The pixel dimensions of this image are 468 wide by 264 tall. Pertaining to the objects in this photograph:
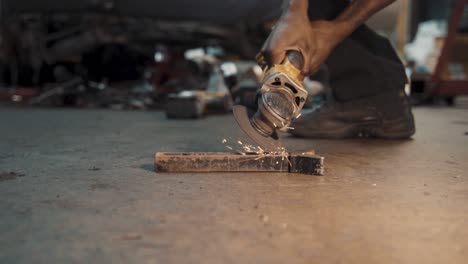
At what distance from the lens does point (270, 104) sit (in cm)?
109

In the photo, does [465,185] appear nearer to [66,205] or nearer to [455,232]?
[455,232]

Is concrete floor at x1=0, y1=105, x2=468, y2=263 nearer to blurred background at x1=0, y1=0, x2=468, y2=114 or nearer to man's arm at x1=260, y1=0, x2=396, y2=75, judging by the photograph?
man's arm at x1=260, y1=0, x2=396, y2=75

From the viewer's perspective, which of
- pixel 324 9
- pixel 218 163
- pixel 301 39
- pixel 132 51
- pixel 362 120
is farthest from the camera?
pixel 132 51

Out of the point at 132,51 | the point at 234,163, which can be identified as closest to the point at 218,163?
the point at 234,163

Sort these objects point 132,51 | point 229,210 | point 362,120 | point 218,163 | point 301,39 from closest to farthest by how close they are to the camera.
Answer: point 229,210, point 218,163, point 301,39, point 362,120, point 132,51

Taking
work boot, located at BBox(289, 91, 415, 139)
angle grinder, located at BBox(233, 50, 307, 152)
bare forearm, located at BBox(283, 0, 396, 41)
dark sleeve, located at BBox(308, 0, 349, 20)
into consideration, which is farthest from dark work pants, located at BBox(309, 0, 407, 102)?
angle grinder, located at BBox(233, 50, 307, 152)

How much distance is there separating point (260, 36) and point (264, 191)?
10.0ft

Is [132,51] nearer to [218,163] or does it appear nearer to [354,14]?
[354,14]

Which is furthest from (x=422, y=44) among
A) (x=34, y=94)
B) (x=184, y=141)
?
(x=184, y=141)

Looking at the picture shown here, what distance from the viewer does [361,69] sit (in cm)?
170

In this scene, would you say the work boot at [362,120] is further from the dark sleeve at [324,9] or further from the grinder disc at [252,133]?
the grinder disc at [252,133]

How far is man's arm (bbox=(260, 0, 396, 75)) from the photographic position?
1.17 meters

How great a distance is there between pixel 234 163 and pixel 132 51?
3088 mm

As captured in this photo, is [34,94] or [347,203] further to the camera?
[34,94]
